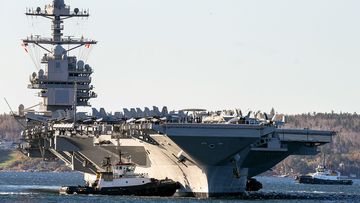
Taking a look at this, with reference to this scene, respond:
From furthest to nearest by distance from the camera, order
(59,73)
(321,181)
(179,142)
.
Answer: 1. (321,181)
2. (59,73)
3. (179,142)

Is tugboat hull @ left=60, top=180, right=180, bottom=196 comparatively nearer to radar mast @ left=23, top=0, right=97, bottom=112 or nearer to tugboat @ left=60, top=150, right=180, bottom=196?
tugboat @ left=60, top=150, right=180, bottom=196

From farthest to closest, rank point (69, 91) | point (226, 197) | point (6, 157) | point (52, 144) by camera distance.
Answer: point (6, 157), point (69, 91), point (52, 144), point (226, 197)

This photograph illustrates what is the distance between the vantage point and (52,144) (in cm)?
6656

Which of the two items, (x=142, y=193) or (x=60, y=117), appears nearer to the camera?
(x=142, y=193)

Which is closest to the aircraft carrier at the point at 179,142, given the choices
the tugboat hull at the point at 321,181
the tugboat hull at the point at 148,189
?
the tugboat hull at the point at 148,189

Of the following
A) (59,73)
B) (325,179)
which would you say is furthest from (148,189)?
(325,179)

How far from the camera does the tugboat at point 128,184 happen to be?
57281mm

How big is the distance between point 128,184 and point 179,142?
178 inches

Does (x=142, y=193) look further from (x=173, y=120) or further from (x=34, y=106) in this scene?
(x=34, y=106)

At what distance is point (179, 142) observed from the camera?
5444 cm

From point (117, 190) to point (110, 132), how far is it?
3.14 metres

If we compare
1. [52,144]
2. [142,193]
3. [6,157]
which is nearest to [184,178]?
[142,193]

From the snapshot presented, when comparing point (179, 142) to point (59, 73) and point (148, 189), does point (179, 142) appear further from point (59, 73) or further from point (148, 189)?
point (59, 73)

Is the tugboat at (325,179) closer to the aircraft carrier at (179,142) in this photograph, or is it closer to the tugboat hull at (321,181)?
the tugboat hull at (321,181)
